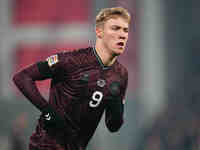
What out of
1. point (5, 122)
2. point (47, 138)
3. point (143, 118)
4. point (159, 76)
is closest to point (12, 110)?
point (5, 122)

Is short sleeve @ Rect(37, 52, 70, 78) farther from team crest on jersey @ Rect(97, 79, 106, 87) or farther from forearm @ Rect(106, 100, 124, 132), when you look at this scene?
forearm @ Rect(106, 100, 124, 132)

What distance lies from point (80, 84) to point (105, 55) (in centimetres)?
31

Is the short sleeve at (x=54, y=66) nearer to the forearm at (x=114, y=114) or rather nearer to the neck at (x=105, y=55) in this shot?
the neck at (x=105, y=55)

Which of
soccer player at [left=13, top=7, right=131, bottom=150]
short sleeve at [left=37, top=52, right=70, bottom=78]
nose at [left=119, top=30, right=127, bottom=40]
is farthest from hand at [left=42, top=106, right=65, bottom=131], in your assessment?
nose at [left=119, top=30, right=127, bottom=40]

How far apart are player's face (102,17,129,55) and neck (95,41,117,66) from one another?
1.5 inches

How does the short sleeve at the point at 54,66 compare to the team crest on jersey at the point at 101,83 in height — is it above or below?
above

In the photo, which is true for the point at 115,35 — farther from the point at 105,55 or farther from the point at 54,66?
the point at 54,66

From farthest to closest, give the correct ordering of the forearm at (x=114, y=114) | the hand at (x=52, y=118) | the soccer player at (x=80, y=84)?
the forearm at (x=114, y=114)
the soccer player at (x=80, y=84)
the hand at (x=52, y=118)

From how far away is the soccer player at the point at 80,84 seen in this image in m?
5.70

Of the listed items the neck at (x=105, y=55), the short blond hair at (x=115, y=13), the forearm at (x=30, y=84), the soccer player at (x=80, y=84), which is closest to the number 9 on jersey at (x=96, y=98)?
the soccer player at (x=80, y=84)

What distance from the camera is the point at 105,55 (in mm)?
5801

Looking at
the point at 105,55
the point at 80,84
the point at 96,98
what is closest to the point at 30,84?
the point at 80,84

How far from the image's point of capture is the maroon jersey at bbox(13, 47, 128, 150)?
5758mm

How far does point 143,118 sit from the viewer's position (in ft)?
41.4
